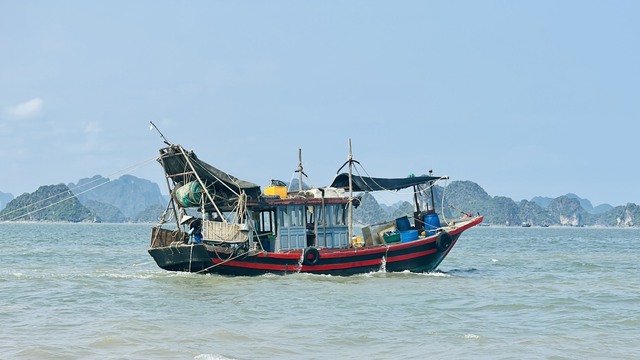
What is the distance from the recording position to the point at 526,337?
16.5 m

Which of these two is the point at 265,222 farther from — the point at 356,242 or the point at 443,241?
the point at 443,241

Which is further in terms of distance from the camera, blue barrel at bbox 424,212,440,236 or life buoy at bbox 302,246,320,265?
blue barrel at bbox 424,212,440,236

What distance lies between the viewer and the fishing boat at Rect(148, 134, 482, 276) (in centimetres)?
2570

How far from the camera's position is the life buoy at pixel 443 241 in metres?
28.2

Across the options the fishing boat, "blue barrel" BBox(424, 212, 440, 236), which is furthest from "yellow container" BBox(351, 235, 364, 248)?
"blue barrel" BBox(424, 212, 440, 236)

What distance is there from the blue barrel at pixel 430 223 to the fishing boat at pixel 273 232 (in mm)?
52

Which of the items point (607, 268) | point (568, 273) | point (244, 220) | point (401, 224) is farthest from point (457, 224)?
point (607, 268)

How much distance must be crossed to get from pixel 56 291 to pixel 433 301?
Answer: 36.2ft

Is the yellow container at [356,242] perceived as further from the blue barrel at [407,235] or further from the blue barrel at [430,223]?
the blue barrel at [430,223]

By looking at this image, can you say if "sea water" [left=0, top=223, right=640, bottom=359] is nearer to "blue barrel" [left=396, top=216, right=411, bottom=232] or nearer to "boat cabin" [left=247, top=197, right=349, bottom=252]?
"boat cabin" [left=247, top=197, right=349, bottom=252]

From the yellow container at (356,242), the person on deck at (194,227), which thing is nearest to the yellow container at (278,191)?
the person on deck at (194,227)

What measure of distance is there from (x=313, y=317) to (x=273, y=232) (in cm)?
874

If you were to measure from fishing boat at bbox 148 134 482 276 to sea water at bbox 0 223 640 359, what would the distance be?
1.72 feet

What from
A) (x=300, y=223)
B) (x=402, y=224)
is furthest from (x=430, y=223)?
(x=300, y=223)
